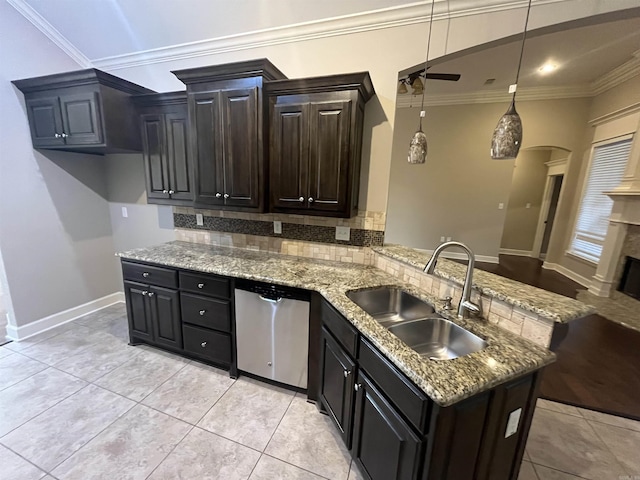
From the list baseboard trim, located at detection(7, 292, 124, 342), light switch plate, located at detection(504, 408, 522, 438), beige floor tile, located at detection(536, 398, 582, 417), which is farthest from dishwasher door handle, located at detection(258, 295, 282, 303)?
baseboard trim, located at detection(7, 292, 124, 342)

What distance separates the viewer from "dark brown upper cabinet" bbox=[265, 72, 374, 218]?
1.88 meters

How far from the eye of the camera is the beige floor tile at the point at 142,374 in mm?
2051

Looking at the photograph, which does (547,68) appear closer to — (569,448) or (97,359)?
(569,448)

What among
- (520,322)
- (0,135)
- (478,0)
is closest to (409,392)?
(520,322)

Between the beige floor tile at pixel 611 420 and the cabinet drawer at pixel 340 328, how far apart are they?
6.59ft

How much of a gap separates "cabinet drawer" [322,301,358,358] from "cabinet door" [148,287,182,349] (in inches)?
54.4

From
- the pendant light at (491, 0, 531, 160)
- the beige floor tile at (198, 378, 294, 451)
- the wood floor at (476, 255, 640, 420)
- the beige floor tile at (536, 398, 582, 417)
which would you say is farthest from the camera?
the wood floor at (476, 255, 640, 420)

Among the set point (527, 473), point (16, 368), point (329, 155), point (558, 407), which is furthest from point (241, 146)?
point (558, 407)

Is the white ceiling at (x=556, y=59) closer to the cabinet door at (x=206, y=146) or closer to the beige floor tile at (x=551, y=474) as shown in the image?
the cabinet door at (x=206, y=146)

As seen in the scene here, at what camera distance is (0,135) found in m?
2.35

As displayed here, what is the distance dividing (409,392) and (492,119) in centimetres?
592

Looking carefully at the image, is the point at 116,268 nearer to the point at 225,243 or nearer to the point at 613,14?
the point at 225,243

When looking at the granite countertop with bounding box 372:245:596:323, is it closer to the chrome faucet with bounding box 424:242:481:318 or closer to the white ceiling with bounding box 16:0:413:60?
the chrome faucet with bounding box 424:242:481:318

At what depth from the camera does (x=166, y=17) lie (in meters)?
→ 2.31
